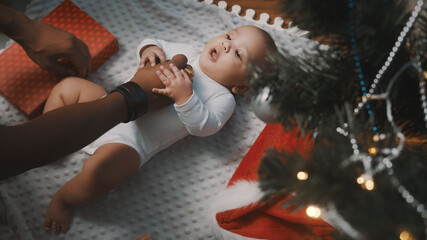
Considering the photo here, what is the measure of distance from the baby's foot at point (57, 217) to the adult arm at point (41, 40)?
37 cm

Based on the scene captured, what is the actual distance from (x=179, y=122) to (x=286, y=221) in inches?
15.6

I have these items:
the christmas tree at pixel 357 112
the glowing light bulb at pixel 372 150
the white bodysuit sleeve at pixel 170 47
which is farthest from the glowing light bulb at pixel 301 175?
the white bodysuit sleeve at pixel 170 47

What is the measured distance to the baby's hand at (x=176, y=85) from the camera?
2.97ft

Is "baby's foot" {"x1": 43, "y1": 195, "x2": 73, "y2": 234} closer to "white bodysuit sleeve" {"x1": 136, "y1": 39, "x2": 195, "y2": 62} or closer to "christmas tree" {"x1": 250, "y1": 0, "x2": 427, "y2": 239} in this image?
"white bodysuit sleeve" {"x1": 136, "y1": 39, "x2": 195, "y2": 62}

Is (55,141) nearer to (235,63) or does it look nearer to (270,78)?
(270,78)

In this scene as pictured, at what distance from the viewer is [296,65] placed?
539 millimetres

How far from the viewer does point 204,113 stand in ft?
3.06

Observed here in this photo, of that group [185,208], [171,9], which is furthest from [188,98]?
[171,9]

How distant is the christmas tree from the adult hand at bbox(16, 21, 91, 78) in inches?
22.3

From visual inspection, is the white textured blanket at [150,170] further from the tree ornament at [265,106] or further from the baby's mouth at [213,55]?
the tree ornament at [265,106]

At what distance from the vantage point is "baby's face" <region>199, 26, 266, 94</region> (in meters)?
0.94

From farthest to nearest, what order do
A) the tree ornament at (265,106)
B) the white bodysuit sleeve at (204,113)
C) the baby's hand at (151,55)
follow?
1. the baby's hand at (151,55)
2. the white bodysuit sleeve at (204,113)
3. the tree ornament at (265,106)

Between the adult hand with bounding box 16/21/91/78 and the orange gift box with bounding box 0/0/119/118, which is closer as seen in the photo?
the adult hand with bounding box 16/21/91/78

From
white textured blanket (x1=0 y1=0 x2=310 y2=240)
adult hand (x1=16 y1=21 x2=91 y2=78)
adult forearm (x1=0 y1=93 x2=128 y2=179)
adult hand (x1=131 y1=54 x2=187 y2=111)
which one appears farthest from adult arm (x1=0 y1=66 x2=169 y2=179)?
white textured blanket (x1=0 y1=0 x2=310 y2=240)
